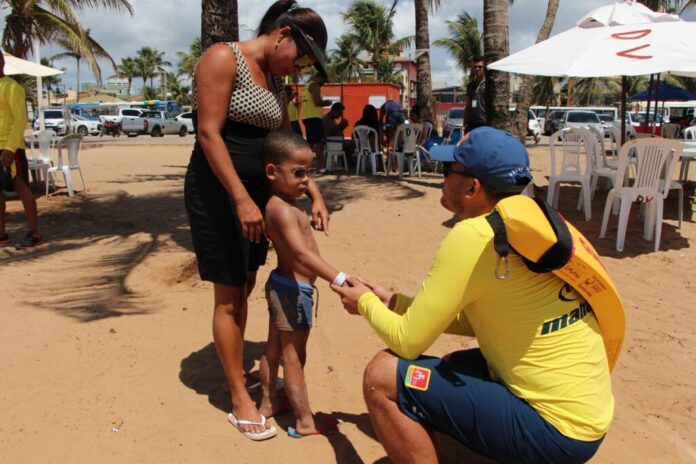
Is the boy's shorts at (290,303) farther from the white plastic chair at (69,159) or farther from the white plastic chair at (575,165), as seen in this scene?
the white plastic chair at (69,159)

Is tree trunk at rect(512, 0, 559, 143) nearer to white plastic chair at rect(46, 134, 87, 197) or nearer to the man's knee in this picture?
white plastic chair at rect(46, 134, 87, 197)

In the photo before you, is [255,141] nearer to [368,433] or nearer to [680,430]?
[368,433]

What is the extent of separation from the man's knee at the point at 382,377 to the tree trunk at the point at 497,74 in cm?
582

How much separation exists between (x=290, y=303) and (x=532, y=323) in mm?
1094

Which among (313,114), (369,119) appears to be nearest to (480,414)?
(313,114)

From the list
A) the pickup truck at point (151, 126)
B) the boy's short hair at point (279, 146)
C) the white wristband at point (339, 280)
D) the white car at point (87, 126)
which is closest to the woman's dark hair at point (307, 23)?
the boy's short hair at point (279, 146)

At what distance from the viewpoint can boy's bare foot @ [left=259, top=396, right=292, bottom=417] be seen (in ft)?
9.03

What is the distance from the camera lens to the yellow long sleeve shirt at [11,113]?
5219 mm

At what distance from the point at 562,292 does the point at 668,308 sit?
3.06 metres

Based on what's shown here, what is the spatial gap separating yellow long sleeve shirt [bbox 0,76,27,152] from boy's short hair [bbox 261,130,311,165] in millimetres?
3932

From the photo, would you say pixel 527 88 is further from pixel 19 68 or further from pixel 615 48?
pixel 19 68

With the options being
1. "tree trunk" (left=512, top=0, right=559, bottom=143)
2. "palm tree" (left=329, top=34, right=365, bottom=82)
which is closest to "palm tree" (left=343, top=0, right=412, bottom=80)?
"palm tree" (left=329, top=34, right=365, bottom=82)

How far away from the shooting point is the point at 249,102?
2455mm

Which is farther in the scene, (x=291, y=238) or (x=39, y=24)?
(x=39, y=24)
